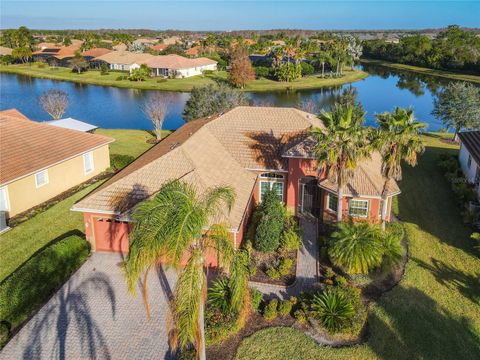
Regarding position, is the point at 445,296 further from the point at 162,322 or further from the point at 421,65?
the point at 421,65

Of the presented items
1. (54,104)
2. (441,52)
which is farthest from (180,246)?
(441,52)

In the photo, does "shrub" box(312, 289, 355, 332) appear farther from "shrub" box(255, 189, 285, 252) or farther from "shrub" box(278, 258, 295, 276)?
"shrub" box(255, 189, 285, 252)

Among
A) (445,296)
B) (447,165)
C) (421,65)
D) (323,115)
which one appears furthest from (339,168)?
(421,65)

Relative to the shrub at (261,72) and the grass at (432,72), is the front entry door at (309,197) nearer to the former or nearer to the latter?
the shrub at (261,72)

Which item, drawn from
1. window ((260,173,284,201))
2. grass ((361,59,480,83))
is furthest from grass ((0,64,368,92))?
window ((260,173,284,201))

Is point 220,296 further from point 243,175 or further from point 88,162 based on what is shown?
point 88,162

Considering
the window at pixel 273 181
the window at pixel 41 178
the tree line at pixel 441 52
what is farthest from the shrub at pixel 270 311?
the tree line at pixel 441 52
